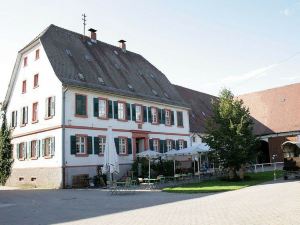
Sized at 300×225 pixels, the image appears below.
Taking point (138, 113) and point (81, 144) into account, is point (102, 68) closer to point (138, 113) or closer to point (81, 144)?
point (138, 113)

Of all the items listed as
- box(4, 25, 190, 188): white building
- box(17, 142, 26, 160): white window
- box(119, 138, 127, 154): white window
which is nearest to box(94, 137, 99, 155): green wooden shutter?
box(4, 25, 190, 188): white building

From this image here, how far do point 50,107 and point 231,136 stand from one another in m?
13.1

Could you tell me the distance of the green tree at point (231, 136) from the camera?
2373cm

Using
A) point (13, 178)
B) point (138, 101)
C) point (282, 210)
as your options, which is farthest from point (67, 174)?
point (282, 210)

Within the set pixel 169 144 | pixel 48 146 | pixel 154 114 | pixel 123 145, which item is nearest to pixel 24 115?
pixel 48 146

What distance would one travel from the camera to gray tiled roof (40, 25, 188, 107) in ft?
90.6

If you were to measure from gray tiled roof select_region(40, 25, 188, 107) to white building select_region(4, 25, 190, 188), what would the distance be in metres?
0.10

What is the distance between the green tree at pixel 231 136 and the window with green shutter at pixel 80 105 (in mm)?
8978

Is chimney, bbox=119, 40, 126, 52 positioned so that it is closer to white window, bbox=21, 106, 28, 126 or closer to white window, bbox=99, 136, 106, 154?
white window, bbox=21, 106, 28, 126

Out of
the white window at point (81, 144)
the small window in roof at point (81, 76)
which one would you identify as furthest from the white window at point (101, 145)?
the small window in roof at point (81, 76)

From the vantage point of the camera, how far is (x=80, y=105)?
1044 inches

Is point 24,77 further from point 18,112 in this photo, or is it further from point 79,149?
point 79,149

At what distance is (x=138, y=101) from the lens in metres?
31.7

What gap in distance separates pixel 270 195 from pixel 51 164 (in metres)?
16.2
